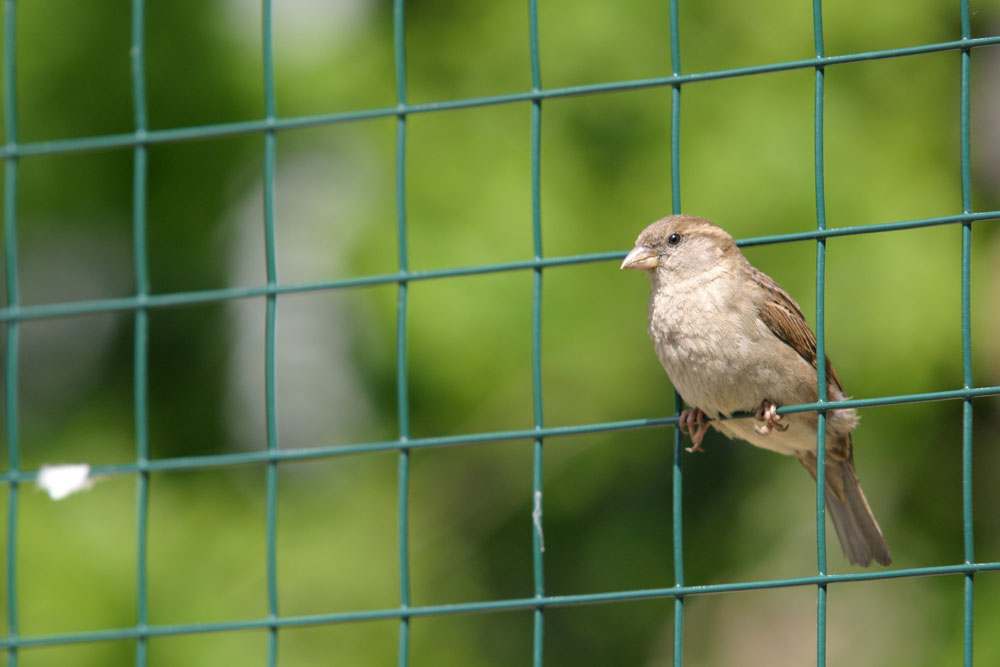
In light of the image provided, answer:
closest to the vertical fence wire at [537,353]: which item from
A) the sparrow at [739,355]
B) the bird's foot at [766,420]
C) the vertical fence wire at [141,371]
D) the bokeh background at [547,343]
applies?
the sparrow at [739,355]

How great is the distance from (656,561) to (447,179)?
1669 millimetres

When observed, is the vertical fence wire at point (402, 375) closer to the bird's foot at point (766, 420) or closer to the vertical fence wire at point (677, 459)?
the vertical fence wire at point (677, 459)

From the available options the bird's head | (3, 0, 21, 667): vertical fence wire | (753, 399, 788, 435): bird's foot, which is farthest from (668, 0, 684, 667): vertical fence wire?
(3, 0, 21, 667): vertical fence wire

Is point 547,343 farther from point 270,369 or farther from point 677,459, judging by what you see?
point 677,459

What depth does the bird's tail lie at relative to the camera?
354 cm

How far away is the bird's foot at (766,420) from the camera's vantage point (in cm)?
325

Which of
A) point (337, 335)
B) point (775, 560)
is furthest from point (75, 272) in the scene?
point (775, 560)

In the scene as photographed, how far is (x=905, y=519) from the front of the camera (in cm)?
454

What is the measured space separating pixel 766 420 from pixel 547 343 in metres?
1.54

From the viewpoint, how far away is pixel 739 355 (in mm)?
3301

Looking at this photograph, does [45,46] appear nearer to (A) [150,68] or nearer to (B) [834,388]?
(A) [150,68]

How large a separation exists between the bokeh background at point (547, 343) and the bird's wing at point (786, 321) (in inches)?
31.7

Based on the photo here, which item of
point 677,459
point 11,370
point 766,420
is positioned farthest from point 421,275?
point 11,370

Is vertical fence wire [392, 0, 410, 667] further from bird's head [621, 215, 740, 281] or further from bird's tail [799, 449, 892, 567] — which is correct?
bird's tail [799, 449, 892, 567]
